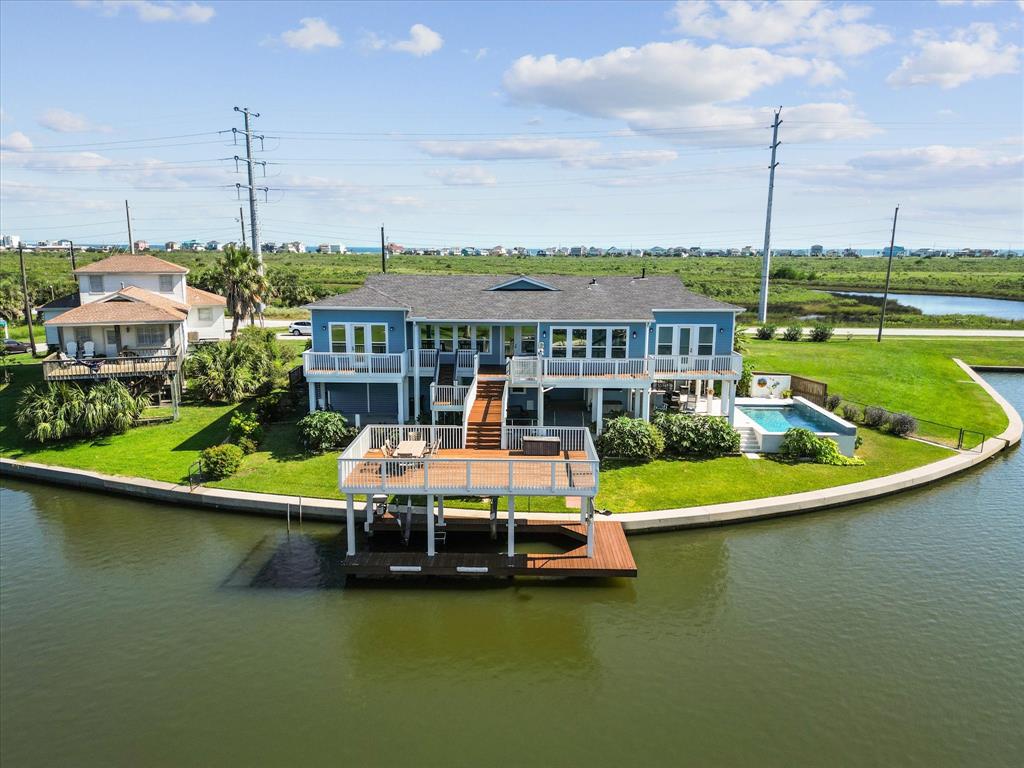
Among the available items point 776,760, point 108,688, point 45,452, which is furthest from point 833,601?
point 45,452

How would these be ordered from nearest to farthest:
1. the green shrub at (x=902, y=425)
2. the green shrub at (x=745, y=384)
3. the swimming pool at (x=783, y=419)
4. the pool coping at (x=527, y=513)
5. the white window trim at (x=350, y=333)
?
1. the pool coping at (x=527, y=513)
2. the swimming pool at (x=783, y=419)
3. the white window trim at (x=350, y=333)
4. the green shrub at (x=902, y=425)
5. the green shrub at (x=745, y=384)

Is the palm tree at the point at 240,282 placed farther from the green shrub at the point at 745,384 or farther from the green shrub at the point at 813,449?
the green shrub at the point at 813,449

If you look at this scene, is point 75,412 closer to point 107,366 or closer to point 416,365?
point 107,366

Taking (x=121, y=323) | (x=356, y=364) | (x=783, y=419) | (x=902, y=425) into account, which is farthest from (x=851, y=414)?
(x=121, y=323)

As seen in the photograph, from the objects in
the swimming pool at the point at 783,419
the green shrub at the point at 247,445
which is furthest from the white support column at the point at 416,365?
the swimming pool at the point at 783,419

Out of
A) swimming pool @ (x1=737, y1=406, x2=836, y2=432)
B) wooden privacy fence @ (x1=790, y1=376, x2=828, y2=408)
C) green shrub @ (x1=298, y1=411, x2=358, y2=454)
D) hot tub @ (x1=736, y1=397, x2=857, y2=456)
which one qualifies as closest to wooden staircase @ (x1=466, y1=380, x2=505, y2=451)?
green shrub @ (x1=298, y1=411, x2=358, y2=454)

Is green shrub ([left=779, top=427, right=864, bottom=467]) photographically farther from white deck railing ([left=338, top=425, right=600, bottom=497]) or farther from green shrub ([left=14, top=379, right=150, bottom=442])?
green shrub ([left=14, top=379, right=150, bottom=442])

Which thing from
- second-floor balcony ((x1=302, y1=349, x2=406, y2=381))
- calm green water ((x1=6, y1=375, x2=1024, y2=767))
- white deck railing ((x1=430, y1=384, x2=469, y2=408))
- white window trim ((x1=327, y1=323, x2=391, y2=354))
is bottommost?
calm green water ((x1=6, y1=375, x2=1024, y2=767))
